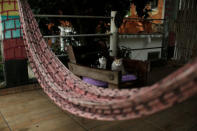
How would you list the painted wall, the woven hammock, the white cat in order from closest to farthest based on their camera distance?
1. the woven hammock
2. the white cat
3. the painted wall

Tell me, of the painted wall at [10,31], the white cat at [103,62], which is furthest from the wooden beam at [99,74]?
the painted wall at [10,31]

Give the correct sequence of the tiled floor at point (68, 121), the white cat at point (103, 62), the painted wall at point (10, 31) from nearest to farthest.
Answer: the tiled floor at point (68, 121), the white cat at point (103, 62), the painted wall at point (10, 31)

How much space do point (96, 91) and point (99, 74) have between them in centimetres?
49

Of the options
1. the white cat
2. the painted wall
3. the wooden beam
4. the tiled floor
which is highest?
the painted wall

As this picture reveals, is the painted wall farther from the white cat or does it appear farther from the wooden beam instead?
the white cat

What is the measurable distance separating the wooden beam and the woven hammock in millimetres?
327

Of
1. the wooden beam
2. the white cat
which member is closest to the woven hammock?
the wooden beam

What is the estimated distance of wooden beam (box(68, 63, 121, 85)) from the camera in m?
1.51

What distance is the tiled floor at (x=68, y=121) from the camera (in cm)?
146

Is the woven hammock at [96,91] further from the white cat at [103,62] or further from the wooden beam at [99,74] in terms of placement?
the white cat at [103,62]

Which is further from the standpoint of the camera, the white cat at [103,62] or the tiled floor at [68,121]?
the white cat at [103,62]

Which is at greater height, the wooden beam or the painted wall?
the painted wall

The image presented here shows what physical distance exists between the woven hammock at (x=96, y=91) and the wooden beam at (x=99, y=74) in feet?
1.07

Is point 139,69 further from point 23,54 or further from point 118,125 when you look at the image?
point 23,54
